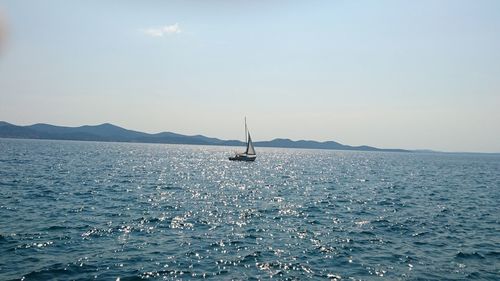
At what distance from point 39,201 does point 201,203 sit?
17421 mm

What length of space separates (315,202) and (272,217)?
12.6m

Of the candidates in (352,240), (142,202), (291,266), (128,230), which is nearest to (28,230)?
(128,230)

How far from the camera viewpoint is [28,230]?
27.8m

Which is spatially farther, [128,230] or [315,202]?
[315,202]

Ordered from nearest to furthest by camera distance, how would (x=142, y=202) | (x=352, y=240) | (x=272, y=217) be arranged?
(x=352, y=240)
(x=272, y=217)
(x=142, y=202)

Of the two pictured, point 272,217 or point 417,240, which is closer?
point 417,240

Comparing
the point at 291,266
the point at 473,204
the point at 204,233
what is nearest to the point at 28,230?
the point at 204,233

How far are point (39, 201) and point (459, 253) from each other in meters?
39.3

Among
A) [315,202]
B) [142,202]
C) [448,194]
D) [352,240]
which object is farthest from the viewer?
[448,194]

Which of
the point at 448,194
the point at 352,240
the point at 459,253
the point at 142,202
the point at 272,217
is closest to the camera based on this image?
the point at 459,253

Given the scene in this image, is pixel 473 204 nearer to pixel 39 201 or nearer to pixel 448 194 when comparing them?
pixel 448 194

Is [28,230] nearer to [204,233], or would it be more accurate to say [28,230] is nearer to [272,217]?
[204,233]

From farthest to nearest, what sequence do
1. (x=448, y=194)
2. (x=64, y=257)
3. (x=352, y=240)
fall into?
1. (x=448, y=194)
2. (x=352, y=240)
3. (x=64, y=257)

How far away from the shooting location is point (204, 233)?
30.0m
